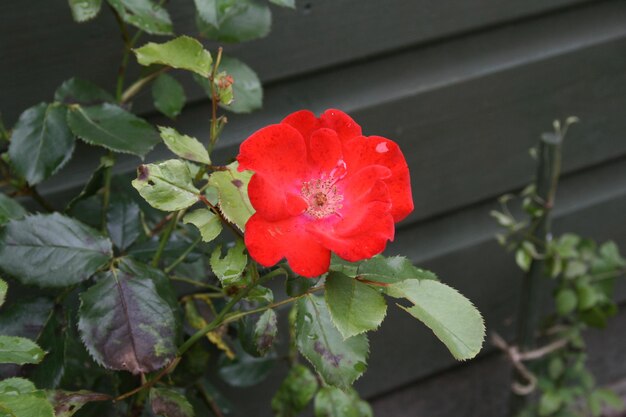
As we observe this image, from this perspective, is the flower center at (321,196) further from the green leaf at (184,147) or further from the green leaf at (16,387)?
the green leaf at (16,387)

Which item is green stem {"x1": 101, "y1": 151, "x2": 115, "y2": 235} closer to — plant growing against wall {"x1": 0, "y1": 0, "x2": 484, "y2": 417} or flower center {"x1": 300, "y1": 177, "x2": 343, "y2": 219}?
plant growing against wall {"x1": 0, "y1": 0, "x2": 484, "y2": 417}

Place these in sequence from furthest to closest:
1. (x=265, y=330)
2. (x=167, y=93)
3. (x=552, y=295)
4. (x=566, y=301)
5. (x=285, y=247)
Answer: (x=552, y=295), (x=566, y=301), (x=167, y=93), (x=265, y=330), (x=285, y=247)

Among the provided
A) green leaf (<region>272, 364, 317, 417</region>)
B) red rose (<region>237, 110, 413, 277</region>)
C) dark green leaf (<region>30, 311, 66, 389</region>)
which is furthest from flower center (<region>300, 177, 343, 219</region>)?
green leaf (<region>272, 364, 317, 417</region>)

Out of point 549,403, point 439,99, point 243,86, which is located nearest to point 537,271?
point 549,403

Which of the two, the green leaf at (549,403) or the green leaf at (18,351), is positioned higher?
the green leaf at (18,351)

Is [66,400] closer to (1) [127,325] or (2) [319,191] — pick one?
(1) [127,325]

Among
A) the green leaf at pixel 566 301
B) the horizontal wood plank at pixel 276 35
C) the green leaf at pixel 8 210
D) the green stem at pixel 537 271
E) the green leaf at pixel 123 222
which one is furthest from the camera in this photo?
the green leaf at pixel 566 301

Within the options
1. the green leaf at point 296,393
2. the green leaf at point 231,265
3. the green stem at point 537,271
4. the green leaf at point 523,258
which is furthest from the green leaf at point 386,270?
the green leaf at point 523,258
